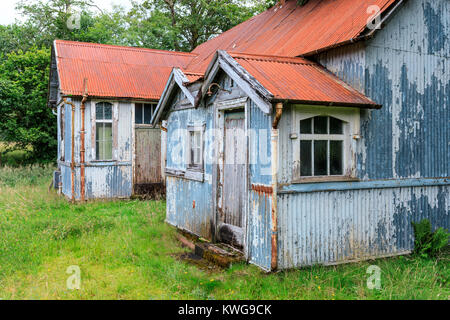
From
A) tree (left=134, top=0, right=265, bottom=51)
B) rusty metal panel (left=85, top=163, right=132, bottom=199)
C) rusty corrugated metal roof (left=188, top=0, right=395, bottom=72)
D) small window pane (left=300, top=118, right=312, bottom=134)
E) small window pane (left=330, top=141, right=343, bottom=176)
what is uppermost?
tree (left=134, top=0, right=265, bottom=51)

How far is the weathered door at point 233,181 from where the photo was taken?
770 cm

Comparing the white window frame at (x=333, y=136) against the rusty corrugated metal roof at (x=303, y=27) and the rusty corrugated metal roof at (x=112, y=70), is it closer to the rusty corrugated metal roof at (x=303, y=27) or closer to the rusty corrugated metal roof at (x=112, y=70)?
the rusty corrugated metal roof at (x=303, y=27)

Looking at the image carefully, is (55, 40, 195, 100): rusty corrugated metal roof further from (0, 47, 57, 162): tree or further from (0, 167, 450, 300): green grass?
(0, 47, 57, 162): tree

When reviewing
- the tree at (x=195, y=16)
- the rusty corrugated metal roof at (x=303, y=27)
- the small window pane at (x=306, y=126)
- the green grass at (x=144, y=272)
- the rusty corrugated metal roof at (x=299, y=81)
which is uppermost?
the tree at (x=195, y=16)

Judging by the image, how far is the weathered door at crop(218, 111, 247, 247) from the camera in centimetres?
770

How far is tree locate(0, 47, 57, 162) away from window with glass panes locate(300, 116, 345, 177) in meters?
18.0

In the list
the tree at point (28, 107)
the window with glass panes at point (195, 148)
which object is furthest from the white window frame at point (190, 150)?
the tree at point (28, 107)

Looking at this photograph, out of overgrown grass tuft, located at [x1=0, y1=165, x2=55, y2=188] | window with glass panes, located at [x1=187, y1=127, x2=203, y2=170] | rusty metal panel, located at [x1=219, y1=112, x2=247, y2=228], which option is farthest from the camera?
overgrown grass tuft, located at [x1=0, y1=165, x2=55, y2=188]

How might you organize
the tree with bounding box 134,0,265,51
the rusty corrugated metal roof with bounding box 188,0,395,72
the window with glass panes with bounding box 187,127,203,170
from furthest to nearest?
the tree with bounding box 134,0,265,51 < the window with glass panes with bounding box 187,127,203,170 < the rusty corrugated metal roof with bounding box 188,0,395,72

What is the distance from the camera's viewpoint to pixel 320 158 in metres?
7.18

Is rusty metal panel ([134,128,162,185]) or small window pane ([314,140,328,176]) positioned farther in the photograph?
rusty metal panel ([134,128,162,185])

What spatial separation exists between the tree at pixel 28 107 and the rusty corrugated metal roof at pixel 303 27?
11.3 m

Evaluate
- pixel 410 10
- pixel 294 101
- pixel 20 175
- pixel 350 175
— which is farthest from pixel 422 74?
pixel 20 175

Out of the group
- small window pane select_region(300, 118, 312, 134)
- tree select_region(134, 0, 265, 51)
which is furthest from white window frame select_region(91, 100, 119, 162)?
tree select_region(134, 0, 265, 51)
